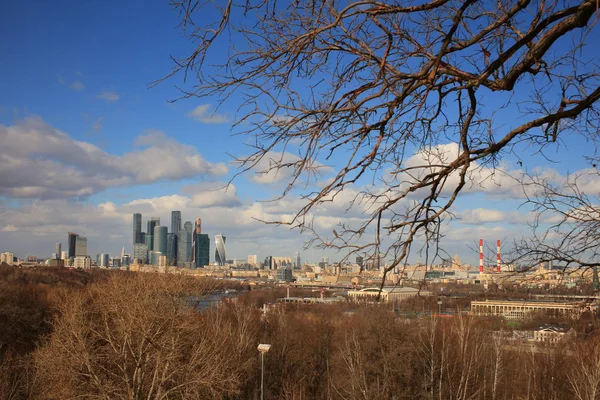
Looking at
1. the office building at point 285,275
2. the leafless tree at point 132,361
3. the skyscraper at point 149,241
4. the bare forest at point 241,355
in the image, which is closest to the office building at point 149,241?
the skyscraper at point 149,241

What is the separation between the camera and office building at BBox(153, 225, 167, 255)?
171m

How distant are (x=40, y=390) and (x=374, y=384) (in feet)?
34.2

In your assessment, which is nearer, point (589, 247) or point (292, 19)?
point (292, 19)

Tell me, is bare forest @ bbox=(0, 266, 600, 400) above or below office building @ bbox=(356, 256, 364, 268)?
below

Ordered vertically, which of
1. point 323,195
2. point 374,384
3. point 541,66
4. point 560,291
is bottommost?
point 374,384

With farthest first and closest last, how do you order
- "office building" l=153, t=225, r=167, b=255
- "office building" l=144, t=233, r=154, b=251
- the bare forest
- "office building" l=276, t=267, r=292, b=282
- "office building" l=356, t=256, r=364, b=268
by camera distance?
"office building" l=144, t=233, r=154, b=251, "office building" l=153, t=225, r=167, b=255, "office building" l=276, t=267, r=292, b=282, the bare forest, "office building" l=356, t=256, r=364, b=268

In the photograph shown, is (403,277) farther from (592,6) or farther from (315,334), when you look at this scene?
(315,334)

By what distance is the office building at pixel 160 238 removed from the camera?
562 feet

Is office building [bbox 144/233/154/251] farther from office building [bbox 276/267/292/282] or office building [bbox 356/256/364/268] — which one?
office building [bbox 356/256/364/268]

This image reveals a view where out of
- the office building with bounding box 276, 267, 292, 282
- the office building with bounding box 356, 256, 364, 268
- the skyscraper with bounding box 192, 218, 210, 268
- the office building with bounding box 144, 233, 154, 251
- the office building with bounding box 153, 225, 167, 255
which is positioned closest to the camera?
the office building with bounding box 356, 256, 364, 268

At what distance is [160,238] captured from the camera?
176 m

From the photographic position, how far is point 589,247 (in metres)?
2.34

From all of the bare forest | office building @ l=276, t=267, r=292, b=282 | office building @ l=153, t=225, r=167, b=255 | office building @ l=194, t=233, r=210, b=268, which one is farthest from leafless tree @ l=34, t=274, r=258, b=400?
office building @ l=153, t=225, r=167, b=255

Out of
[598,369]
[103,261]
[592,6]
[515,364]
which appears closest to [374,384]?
[515,364]
